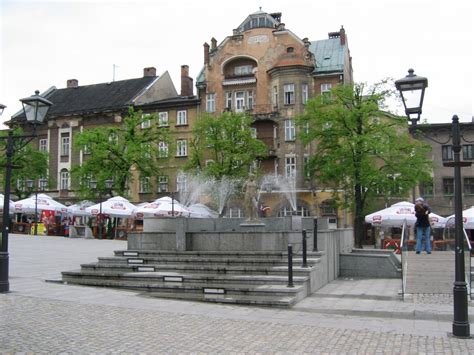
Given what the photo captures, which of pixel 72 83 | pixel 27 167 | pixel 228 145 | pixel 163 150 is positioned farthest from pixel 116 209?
pixel 72 83

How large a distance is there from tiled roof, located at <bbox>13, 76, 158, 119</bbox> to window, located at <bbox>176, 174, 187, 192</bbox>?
31.0 ft

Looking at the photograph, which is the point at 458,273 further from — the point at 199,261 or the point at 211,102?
the point at 211,102

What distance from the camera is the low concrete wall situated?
17.0 metres

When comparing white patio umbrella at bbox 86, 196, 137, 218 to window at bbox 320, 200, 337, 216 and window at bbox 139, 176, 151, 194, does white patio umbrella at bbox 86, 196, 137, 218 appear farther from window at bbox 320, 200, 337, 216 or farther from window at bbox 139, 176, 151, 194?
window at bbox 320, 200, 337, 216

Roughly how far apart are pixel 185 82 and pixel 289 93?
12.8 m

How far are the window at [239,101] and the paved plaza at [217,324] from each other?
37297 mm

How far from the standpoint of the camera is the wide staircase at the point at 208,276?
1231cm

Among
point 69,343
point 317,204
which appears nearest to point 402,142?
point 317,204

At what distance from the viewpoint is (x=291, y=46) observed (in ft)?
160

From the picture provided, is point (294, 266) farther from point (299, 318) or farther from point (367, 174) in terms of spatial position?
point (367, 174)

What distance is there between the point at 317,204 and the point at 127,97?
2267 centimetres

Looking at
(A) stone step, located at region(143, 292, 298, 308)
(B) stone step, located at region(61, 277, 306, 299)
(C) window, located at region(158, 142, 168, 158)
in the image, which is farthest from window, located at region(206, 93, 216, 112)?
(A) stone step, located at region(143, 292, 298, 308)

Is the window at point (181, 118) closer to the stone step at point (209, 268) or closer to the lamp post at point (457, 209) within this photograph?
the stone step at point (209, 268)

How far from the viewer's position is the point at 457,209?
943 cm
